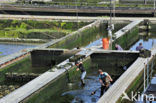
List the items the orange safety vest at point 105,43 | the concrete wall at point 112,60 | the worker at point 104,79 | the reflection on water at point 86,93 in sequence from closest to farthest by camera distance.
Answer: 1. the worker at point 104,79
2. the reflection on water at point 86,93
3. the concrete wall at point 112,60
4. the orange safety vest at point 105,43

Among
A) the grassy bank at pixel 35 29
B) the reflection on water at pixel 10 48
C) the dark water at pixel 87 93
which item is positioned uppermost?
the grassy bank at pixel 35 29

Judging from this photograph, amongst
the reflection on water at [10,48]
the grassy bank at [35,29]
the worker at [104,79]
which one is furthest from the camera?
the grassy bank at [35,29]

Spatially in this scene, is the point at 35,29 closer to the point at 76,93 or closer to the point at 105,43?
the point at 105,43

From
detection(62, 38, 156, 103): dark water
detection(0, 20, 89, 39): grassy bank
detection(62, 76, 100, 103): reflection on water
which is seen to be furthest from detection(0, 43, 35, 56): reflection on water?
detection(62, 76, 100, 103): reflection on water

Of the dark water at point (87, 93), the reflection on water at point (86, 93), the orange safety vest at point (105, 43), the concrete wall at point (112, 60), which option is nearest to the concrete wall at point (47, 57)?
the concrete wall at point (112, 60)

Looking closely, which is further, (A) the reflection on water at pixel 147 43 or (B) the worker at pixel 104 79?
(A) the reflection on water at pixel 147 43

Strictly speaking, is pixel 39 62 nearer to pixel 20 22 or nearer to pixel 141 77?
pixel 141 77

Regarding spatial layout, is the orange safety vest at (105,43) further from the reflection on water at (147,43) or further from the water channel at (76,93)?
the reflection on water at (147,43)

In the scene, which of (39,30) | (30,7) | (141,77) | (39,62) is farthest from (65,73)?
(30,7)

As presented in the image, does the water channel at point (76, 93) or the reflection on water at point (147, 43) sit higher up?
the water channel at point (76, 93)

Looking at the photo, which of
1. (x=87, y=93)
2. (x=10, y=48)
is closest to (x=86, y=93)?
(x=87, y=93)

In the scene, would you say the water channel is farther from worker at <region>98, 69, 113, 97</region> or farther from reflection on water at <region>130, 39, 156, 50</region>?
reflection on water at <region>130, 39, 156, 50</region>

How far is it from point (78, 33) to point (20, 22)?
39.6 ft

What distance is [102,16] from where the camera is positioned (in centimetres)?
5394
